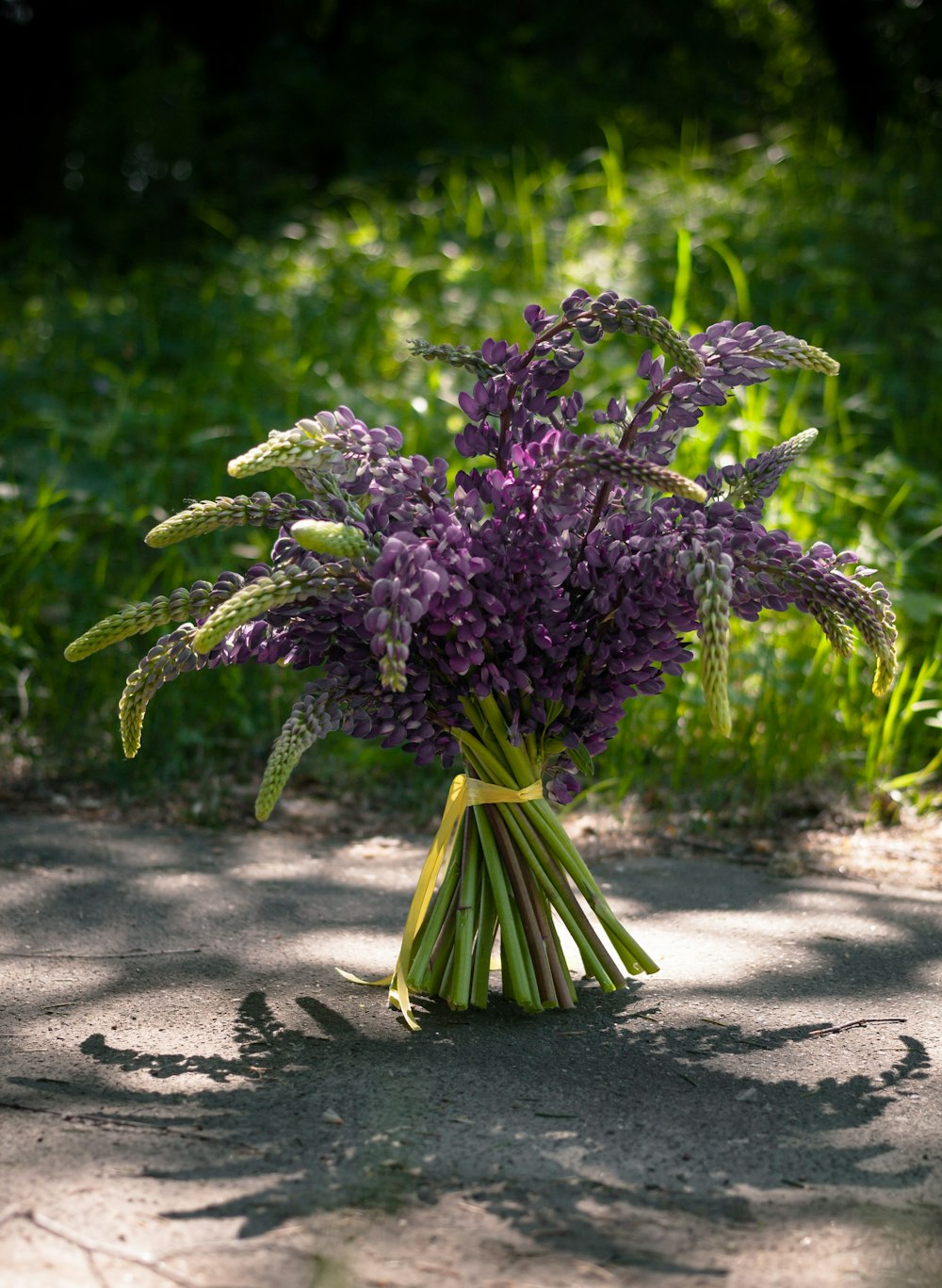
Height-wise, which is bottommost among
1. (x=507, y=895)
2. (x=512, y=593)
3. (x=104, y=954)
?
(x=104, y=954)

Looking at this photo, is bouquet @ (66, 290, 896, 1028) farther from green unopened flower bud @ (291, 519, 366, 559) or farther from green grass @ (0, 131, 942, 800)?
green grass @ (0, 131, 942, 800)

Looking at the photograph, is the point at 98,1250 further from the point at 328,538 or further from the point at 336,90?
the point at 336,90

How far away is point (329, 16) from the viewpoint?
9109 mm

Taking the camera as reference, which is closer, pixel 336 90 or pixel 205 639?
pixel 205 639

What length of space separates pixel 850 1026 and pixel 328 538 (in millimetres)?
1072

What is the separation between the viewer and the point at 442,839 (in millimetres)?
1907

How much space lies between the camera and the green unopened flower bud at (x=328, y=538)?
5.24 feet

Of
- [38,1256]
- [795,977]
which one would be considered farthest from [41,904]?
[795,977]

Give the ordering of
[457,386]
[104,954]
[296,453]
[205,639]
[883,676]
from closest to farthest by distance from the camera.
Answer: [205,639] → [296,453] → [883,676] → [104,954] → [457,386]

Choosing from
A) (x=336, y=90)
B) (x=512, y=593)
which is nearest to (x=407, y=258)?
(x=336, y=90)

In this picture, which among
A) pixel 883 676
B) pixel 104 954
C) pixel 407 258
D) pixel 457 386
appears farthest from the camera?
pixel 407 258

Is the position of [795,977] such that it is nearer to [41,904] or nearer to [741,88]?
[41,904]

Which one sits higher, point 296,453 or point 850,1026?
point 296,453

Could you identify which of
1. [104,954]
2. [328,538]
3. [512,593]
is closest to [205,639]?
[328,538]
